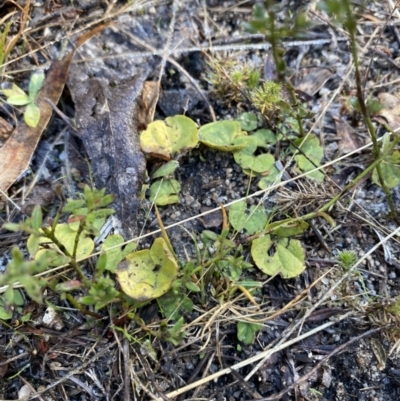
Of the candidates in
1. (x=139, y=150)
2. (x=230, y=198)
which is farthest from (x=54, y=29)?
(x=230, y=198)

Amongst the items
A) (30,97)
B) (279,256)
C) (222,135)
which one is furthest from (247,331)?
(30,97)

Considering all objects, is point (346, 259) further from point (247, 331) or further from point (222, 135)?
point (222, 135)

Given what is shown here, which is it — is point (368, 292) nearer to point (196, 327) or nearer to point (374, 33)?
point (196, 327)

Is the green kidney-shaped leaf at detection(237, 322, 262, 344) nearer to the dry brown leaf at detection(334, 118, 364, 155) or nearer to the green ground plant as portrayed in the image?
the green ground plant

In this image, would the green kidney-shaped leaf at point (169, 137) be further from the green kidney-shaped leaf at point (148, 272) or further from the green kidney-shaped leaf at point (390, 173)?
the green kidney-shaped leaf at point (390, 173)

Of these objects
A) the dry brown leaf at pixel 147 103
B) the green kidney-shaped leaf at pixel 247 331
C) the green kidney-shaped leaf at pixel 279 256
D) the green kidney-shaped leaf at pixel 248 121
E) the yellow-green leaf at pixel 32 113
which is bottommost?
the green kidney-shaped leaf at pixel 247 331

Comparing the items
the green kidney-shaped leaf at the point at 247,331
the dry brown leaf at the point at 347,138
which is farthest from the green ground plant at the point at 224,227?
the dry brown leaf at the point at 347,138
